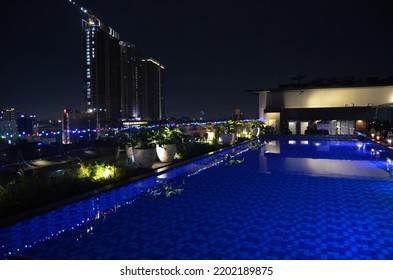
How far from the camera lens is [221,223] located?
214 inches

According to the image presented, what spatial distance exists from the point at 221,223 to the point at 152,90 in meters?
94.1

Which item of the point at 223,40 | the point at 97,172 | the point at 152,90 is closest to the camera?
the point at 97,172

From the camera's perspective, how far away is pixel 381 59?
3244 cm

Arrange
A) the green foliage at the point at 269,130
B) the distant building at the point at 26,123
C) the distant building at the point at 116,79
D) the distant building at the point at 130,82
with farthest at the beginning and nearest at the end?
the distant building at the point at 130,82 → the distant building at the point at 116,79 → the green foliage at the point at 269,130 → the distant building at the point at 26,123

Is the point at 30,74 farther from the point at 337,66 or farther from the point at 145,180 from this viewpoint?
the point at 337,66

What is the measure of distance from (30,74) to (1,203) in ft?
84.1

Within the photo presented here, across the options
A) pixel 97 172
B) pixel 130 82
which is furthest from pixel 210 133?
pixel 130 82

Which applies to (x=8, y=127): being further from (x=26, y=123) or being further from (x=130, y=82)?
(x=130, y=82)

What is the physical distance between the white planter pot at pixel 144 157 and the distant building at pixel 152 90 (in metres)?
82.7

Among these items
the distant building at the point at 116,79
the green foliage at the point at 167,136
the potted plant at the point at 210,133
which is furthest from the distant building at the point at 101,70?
the green foliage at the point at 167,136

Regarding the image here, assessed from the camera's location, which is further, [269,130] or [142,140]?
[269,130]

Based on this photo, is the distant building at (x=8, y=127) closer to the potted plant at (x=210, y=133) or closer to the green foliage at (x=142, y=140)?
the green foliage at (x=142, y=140)

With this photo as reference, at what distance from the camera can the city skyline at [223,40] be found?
73.5ft

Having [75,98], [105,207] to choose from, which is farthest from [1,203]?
[75,98]
